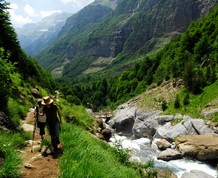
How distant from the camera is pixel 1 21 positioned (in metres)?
40.5

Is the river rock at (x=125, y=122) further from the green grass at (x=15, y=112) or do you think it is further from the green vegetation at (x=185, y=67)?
the green grass at (x=15, y=112)

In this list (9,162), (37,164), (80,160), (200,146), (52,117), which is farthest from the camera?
(200,146)

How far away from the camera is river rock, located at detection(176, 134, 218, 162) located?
42562 mm

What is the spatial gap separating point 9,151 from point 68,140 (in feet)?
9.99

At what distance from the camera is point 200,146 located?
4394 centimetres

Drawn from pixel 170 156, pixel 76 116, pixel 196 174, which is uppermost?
pixel 76 116

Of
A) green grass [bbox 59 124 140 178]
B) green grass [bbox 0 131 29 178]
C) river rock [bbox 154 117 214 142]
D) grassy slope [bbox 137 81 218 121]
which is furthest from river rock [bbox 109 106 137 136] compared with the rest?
green grass [bbox 0 131 29 178]

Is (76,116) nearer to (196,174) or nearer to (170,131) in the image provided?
(196,174)

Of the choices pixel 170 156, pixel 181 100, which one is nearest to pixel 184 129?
pixel 170 156

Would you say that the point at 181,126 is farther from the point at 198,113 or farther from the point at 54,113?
the point at 54,113

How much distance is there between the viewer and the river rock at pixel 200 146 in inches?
1676

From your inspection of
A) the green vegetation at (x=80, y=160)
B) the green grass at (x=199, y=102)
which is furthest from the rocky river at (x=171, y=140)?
the green vegetation at (x=80, y=160)

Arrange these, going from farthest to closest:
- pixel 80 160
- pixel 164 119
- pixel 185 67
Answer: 1. pixel 185 67
2. pixel 164 119
3. pixel 80 160

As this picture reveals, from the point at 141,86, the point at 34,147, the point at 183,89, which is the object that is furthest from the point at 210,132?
the point at 141,86
